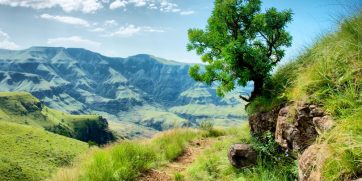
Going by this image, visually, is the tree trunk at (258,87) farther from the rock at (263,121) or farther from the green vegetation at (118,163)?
the green vegetation at (118,163)

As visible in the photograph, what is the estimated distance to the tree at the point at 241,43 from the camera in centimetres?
1225

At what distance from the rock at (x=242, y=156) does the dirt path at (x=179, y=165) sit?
2788 millimetres

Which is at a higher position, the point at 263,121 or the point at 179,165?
the point at 263,121

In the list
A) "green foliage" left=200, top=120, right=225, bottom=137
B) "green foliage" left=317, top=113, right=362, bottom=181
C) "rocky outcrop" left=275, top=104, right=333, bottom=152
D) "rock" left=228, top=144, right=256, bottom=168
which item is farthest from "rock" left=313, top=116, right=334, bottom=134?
"green foliage" left=200, top=120, right=225, bottom=137

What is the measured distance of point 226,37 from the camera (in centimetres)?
1359

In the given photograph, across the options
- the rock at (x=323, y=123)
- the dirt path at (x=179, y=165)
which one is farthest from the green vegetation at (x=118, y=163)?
the rock at (x=323, y=123)

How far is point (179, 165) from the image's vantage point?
1523 cm

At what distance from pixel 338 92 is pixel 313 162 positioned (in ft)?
6.61

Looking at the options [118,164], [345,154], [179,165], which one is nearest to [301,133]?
[345,154]

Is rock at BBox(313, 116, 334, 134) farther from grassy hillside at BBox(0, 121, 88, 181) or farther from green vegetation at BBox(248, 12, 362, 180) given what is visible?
grassy hillside at BBox(0, 121, 88, 181)

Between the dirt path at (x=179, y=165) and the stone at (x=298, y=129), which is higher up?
the stone at (x=298, y=129)

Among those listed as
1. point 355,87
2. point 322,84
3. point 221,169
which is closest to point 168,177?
point 221,169

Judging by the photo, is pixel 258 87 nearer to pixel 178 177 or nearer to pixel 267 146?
pixel 267 146

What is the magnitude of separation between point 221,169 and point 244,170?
151cm
